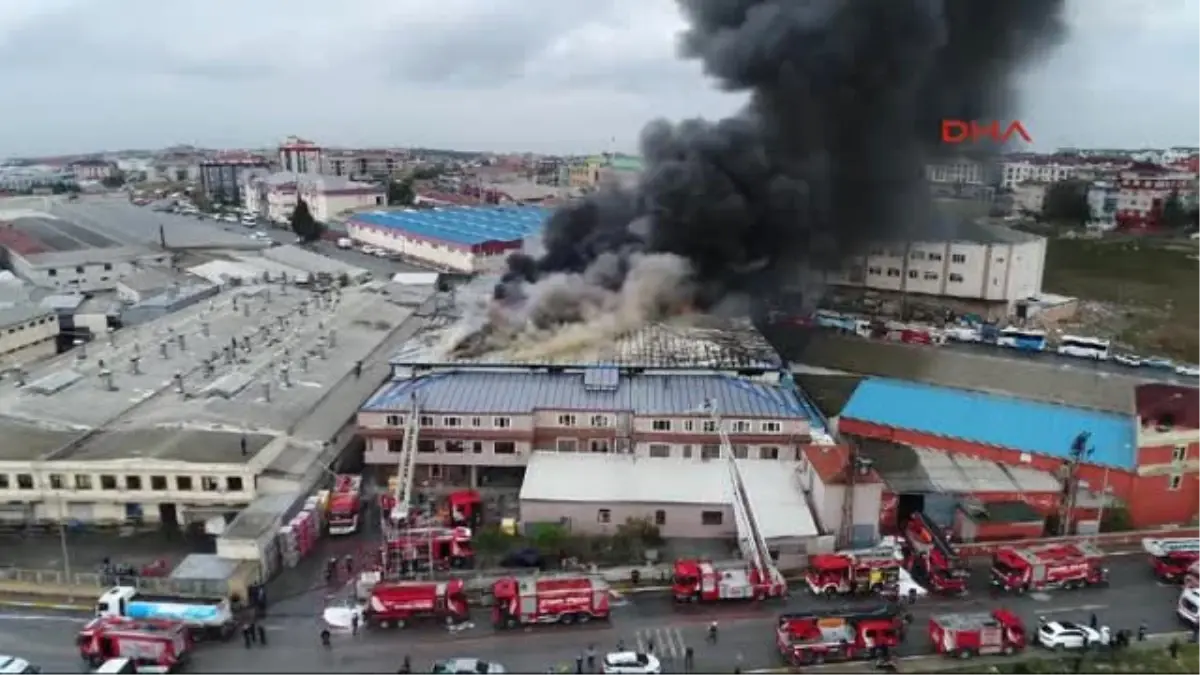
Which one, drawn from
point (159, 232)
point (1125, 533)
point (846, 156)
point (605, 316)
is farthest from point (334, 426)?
point (159, 232)

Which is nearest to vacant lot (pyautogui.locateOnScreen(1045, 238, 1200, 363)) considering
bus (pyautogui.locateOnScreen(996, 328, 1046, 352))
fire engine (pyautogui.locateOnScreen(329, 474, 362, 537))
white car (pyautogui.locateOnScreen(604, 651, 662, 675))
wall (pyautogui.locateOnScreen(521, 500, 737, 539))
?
bus (pyautogui.locateOnScreen(996, 328, 1046, 352))

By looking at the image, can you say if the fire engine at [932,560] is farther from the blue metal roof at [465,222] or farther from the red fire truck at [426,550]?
the blue metal roof at [465,222]

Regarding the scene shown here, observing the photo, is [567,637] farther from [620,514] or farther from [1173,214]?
[1173,214]

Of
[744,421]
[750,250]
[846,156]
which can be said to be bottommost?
[744,421]

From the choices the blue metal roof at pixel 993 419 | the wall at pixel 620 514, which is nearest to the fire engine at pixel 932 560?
the wall at pixel 620 514

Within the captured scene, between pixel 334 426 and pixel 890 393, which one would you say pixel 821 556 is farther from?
pixel 334 426

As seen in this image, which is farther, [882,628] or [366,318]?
[366,318]

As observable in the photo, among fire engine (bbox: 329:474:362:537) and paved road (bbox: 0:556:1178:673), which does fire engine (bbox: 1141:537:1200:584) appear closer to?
paved road (bbox: 0:556:1178:673)
